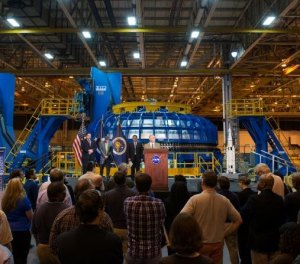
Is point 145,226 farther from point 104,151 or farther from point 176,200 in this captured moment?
point 104,151

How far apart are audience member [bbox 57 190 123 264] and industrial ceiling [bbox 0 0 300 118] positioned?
1392cm

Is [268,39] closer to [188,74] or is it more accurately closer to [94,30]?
[188,74]

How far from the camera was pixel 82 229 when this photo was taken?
2814 mm

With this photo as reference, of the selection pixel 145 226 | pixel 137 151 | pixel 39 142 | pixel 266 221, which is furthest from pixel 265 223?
pixel 39 142

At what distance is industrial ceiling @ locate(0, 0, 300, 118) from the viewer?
18.0 m

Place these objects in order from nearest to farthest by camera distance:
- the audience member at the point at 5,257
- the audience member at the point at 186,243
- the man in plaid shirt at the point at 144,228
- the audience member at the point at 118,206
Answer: the audience member at the point at 186,243, the audience member at the point at 5,257, the man in plaid shirt at the point at 144,228, the audience member at the point at 118,206

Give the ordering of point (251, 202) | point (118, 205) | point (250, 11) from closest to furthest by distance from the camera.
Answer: point (251, 202) < point (118, 205) < point (250, 11)

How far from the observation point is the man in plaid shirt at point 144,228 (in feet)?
13.3

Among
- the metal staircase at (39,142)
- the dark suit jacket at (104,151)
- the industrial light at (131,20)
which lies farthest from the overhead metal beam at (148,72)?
the dark suit jacket at (104,151)

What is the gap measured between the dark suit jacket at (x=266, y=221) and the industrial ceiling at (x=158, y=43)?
12087 mm

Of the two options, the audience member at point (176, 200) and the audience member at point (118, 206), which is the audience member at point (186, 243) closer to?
the audience member at point (118, 206)

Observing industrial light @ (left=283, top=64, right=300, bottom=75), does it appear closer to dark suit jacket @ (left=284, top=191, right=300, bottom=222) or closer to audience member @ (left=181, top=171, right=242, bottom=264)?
dark suit jacket @ (left=284, top=191, right=300, bottom=222)

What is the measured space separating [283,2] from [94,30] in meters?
8.49

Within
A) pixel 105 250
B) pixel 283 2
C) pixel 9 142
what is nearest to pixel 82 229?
pixel 105 250
